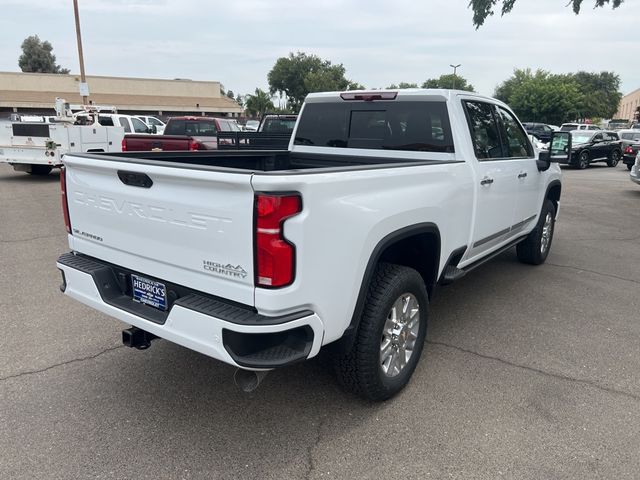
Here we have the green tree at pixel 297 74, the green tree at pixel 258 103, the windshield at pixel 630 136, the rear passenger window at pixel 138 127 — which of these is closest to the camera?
the rear passenger window at pixel 138 127

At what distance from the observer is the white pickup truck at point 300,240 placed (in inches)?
90.0

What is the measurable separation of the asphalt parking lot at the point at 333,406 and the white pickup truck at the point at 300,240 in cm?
38

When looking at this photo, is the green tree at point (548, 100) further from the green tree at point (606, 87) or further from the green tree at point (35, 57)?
the green tree at point (35, 57)

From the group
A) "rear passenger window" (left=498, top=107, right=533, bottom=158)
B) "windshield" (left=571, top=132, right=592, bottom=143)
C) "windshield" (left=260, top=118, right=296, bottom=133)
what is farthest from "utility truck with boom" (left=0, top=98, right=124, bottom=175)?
"windshield" (left=571, top=132, right=592, bottom=143)

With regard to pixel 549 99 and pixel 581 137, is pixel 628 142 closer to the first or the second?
pixel 581 137

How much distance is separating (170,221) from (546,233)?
5227 mm

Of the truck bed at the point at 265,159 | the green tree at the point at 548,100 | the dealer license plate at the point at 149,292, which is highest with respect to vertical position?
the green tree at the point at 548,100

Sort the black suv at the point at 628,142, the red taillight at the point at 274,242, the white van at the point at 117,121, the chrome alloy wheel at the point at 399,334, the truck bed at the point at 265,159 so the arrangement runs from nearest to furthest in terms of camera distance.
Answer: the red taillight at the point at 274,242
the chrome alloy wheel at the point at 399,334
the truck bed at the point at 265,159
the white van at the point at 117,121
the black suv at the point at 628,142

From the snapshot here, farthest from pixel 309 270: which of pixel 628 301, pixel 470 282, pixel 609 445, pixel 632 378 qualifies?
pixel 628 301

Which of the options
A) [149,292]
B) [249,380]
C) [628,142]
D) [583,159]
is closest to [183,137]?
[149,292]

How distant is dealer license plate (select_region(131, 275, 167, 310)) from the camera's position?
2.72 metres

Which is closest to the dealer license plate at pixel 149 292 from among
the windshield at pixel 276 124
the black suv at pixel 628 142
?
the windshield at pixel 276 124

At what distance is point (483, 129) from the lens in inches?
171

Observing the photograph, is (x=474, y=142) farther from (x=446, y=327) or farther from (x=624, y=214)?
(x=624, y=214)
